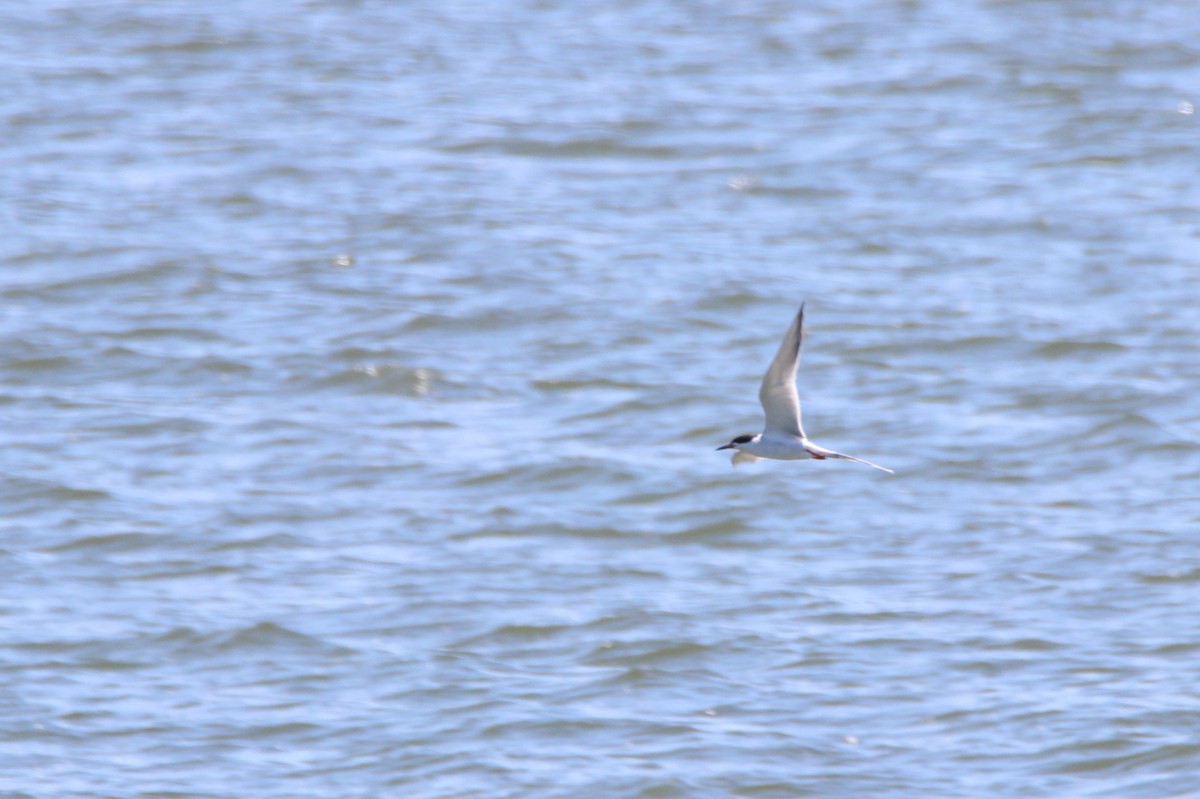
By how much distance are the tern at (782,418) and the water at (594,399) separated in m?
2.08

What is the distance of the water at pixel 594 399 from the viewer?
9453 mm

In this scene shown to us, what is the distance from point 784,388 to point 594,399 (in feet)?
20.5

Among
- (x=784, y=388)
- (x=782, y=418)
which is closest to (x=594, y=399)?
(x=782, y=418)

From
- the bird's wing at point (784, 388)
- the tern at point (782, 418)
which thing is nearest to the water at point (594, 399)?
the tern at point (782, 418)

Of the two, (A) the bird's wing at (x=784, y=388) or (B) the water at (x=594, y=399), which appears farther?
(B) the water at (x=594, y=399)

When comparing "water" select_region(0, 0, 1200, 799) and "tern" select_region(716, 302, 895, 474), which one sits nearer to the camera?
"tern" select_region(716, 302, 895, 474)

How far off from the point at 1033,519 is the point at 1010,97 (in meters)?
8.77

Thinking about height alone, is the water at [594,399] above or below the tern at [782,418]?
below

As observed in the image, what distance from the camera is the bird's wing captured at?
699 cm

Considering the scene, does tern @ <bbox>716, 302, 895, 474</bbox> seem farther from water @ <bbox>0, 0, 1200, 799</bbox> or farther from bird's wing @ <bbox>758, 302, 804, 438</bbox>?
water @ <bbox>0, 0, 1200, 799</bbox>

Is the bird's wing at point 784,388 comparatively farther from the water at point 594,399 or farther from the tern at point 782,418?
the water at point 594,399

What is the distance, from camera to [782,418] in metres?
7.46

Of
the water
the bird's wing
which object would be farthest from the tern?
the water

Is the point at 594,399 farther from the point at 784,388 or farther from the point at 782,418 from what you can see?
the point at 784,388
